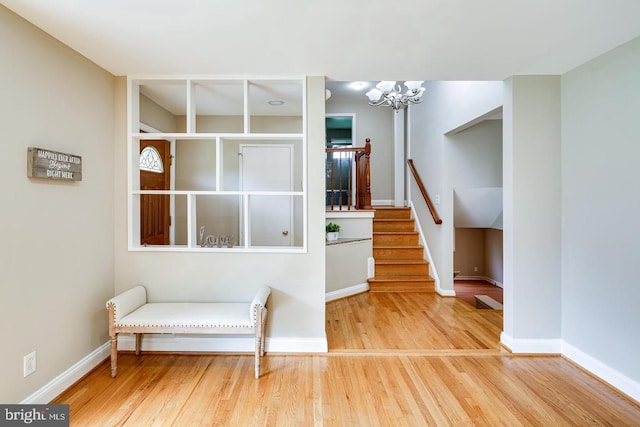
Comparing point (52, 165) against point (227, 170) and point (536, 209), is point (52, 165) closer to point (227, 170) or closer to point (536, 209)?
point (227, 170)

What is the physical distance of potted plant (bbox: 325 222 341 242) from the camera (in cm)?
441

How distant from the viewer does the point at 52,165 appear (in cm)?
208

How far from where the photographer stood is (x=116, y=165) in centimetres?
276

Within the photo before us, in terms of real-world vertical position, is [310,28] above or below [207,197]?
above

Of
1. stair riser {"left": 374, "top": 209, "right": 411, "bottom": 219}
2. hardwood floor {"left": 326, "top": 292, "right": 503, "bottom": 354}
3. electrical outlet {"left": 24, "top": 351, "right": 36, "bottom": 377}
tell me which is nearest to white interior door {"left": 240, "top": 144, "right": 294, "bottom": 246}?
hardwood floor {"left": 326, "top": 292, "right": 503, "bottom": 354}

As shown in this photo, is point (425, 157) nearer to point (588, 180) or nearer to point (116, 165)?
point (588, 180)

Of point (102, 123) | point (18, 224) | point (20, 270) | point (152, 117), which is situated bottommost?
point (20, 270)

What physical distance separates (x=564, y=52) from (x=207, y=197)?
4.05 m

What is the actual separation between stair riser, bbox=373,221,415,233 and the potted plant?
137cm

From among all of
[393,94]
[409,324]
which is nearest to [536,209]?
[409,324]

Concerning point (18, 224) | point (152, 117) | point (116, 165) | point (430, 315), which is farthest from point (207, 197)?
point (430, 315)

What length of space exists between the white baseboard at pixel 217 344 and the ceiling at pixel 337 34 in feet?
7.61

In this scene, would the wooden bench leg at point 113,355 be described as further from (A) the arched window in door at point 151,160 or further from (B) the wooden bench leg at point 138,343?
(A) the arched window in door at point 151,160

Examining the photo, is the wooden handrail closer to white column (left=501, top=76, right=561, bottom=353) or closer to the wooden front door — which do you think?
white column (left=501, top=76, right=561, bottom=353)
